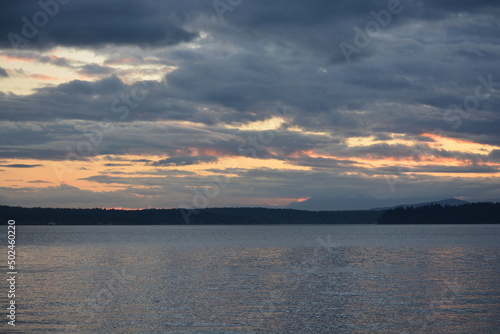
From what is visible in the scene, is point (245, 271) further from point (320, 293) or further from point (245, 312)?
point (245, 312)

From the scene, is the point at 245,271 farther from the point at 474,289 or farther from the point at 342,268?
the point at 474,289

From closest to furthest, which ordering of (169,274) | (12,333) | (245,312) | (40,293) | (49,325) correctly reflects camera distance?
(12,333) < (49,325) < (245,312) < (40,293) < (169,274)

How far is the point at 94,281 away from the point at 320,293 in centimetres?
2535

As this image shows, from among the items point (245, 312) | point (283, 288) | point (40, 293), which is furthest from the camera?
point (283, 288)

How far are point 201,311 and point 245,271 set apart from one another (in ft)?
92.1

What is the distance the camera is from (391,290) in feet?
171

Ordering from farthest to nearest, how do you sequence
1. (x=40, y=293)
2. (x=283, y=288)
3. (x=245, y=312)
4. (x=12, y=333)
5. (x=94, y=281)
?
(x=94, y=281)
(x=283, y=288)
(x=40, y=293)
(x=245, y=312)
(x=12, y=333)

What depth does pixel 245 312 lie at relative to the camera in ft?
134

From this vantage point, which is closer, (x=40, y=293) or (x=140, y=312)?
(x=140, y=312)

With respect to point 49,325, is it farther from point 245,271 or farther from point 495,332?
point 245,271

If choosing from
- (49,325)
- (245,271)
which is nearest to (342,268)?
(245,271)

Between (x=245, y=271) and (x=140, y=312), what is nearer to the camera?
(x=140, y=312)

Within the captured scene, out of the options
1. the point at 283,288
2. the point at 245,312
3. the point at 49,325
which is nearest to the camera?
the point at 49,325

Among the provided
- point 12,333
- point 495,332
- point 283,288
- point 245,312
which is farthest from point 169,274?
point 495,332
